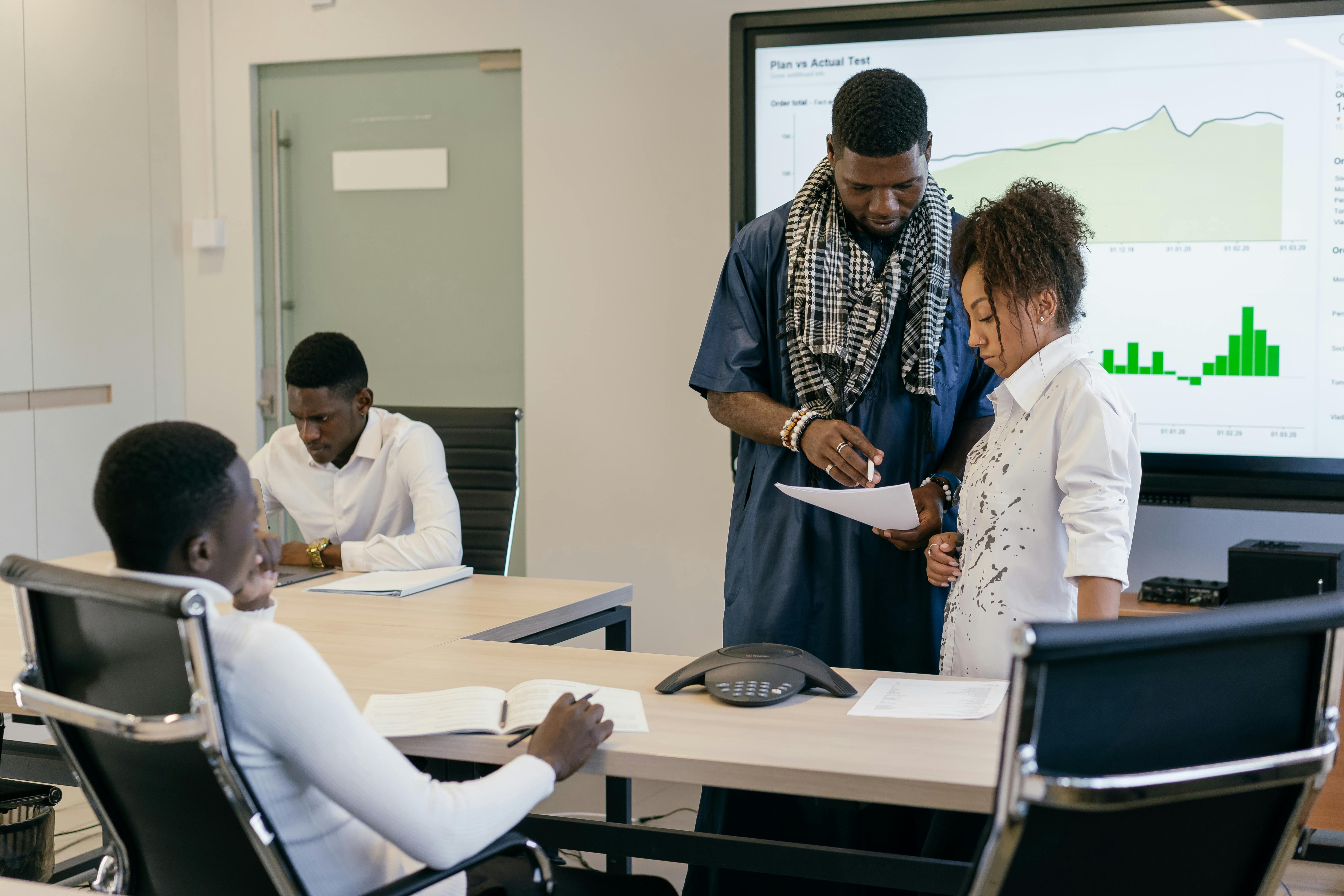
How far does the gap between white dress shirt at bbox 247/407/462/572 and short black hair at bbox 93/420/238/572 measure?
1.53 m

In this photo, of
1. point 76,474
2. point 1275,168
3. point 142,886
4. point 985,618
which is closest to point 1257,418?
point 1275,168

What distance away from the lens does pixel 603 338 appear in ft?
13.1

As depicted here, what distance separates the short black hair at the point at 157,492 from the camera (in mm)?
1104

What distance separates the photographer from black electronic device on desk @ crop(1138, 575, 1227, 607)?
2.98 meters

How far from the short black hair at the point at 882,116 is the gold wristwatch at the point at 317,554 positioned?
1465 millimetres

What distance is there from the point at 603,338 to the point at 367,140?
119 cm

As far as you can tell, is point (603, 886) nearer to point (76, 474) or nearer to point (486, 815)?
point (486, 815)

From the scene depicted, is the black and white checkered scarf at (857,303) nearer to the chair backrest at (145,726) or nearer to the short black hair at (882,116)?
the short black hair at (882,116)

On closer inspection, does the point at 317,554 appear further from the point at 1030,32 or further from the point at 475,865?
the point at 1030,32

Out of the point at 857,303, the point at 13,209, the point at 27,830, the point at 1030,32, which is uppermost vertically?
the point at 1030,32

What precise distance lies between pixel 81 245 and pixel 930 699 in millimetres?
3521

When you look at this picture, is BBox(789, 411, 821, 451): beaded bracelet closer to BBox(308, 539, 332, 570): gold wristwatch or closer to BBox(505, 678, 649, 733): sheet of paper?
BBox(505, 678, 649, 733): sheet of paper

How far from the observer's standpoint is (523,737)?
1460 millimetres

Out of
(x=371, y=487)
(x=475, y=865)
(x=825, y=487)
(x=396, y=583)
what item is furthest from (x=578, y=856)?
(x=475, y=865)
